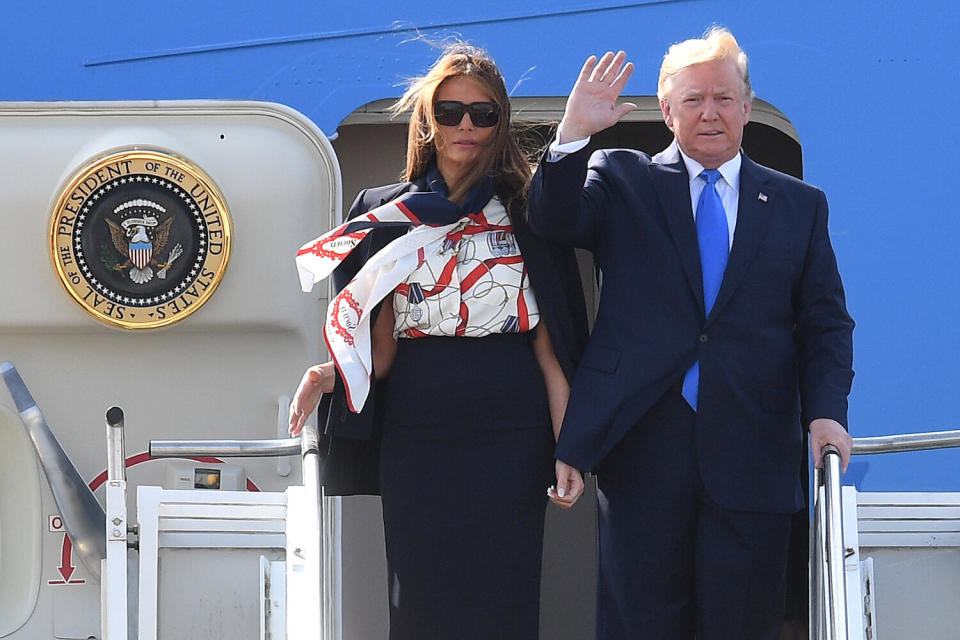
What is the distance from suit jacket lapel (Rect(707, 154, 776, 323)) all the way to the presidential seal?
139 centimetres

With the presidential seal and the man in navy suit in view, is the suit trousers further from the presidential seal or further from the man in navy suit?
the presidential seal

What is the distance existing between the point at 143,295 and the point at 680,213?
4.65 feet

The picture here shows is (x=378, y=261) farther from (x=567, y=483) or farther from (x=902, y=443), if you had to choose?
(x=902, y=443)

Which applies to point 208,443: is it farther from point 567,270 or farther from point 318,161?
point 318,161

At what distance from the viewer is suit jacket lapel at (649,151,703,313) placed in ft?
8.70

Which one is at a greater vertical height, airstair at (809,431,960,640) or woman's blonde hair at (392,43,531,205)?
woman's blonde hair at (392,43,531,205)

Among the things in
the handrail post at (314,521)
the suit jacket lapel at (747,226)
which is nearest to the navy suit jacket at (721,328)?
the suit jacket lapel at (747,226)

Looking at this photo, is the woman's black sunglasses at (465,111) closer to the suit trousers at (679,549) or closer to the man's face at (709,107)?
the man's face at (709,107)

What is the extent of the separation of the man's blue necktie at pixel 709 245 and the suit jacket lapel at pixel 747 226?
3 cm

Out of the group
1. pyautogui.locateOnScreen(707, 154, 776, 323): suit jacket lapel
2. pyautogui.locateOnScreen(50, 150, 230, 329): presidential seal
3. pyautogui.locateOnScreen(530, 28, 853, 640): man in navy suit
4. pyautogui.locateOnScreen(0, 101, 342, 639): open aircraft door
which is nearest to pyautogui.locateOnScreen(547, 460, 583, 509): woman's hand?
pyautogui.locateOnScreen(530, 28, 853, 640): man in navy suit

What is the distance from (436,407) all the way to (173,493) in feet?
1.88

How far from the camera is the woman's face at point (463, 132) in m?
2.64

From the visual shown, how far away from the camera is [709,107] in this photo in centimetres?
263

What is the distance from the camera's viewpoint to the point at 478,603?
2.65m
